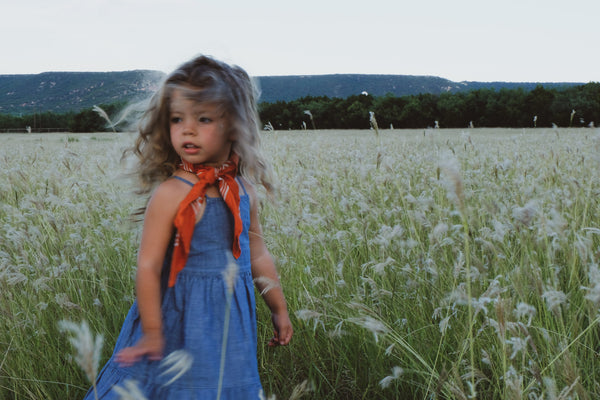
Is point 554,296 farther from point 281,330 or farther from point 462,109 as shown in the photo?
point 462,109

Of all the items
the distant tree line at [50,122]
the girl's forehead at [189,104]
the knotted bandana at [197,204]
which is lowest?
the distant tree line at [50,122]

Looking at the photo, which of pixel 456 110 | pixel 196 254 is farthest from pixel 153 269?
pixel 456 110

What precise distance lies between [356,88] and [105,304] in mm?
139321

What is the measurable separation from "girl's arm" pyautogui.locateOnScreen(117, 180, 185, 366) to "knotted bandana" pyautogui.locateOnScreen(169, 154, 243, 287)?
0.04m

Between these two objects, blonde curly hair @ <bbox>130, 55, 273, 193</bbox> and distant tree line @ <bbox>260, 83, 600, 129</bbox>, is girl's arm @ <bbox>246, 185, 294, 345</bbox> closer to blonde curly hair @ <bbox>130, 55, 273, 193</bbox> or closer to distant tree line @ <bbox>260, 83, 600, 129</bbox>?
blonde curly hair @ <bbox>130, 55, 273, 193</bbox>

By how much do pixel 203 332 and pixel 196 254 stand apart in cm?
25

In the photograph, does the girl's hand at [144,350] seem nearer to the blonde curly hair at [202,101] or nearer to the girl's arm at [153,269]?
the girl's arm at [153,269]

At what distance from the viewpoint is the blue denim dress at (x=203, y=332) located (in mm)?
Result: 1514

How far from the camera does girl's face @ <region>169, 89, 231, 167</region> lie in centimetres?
162

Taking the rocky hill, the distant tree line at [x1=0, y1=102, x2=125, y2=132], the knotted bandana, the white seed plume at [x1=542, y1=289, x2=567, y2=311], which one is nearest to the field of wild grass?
the white seed plume at [x1=542, y1=289, x2=567, y2=311]

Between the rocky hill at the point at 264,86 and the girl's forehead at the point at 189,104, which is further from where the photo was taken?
the rocky hill at the point at 264,86

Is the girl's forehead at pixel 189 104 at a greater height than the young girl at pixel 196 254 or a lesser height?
greater

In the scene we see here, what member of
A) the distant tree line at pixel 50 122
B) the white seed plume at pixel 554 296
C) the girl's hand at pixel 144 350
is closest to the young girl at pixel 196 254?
the girl's hand at pixel 144 350

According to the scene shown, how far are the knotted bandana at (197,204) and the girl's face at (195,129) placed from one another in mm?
52
